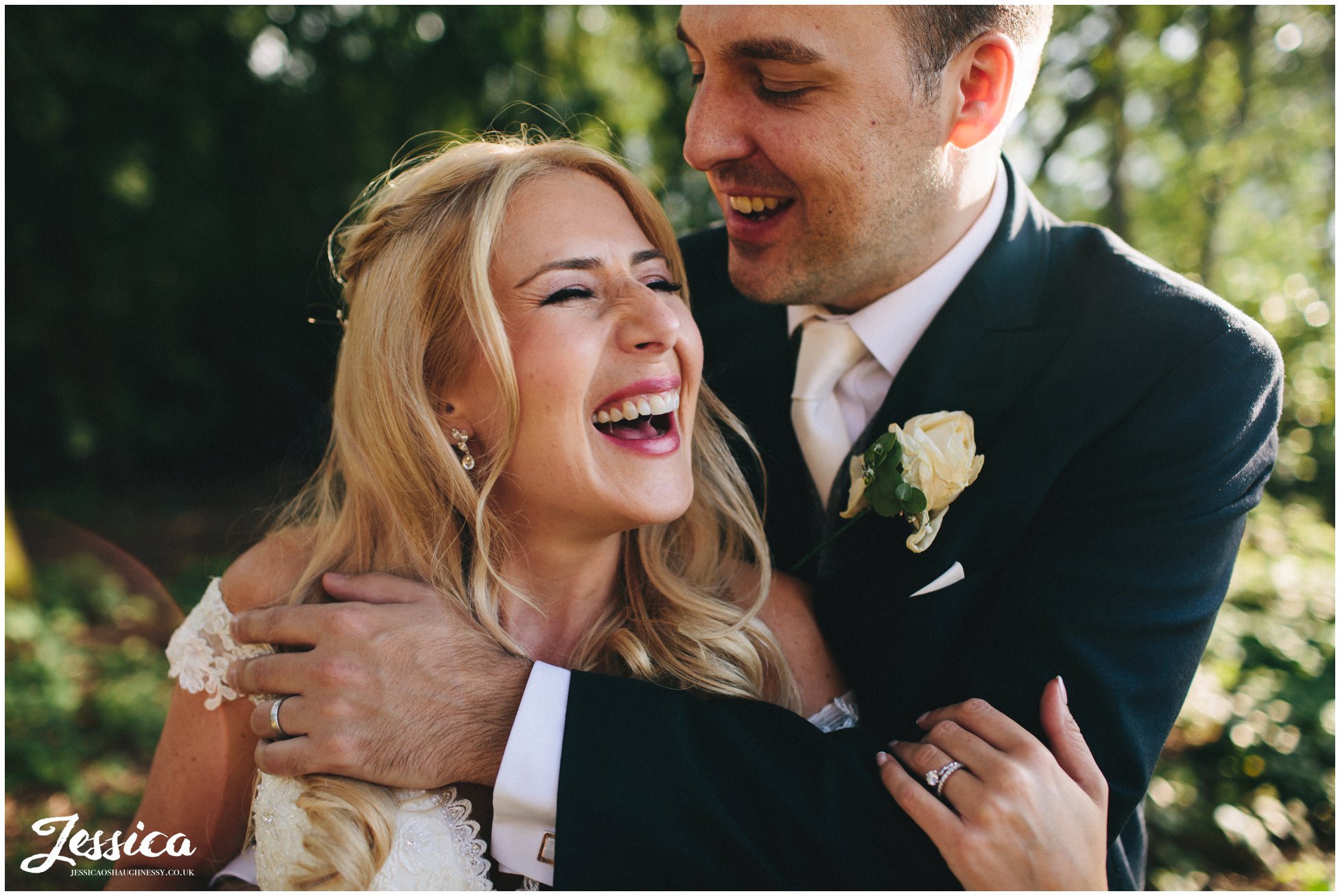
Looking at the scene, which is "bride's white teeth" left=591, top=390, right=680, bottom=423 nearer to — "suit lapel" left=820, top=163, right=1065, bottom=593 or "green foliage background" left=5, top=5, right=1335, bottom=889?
"suit lapel" left=820, top=163, right=1065, bottom=593

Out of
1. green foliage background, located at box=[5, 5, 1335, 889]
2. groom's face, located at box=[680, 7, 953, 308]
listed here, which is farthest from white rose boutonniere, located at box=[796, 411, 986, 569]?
green foliage background, located at box=[5, 5, 1335, 889]

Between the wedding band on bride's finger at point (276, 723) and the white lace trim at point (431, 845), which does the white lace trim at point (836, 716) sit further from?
the wedding band on bride's finger at point (276, 723)

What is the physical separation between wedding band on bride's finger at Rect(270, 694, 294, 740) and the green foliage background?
4.50ft

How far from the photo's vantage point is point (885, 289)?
2570mm

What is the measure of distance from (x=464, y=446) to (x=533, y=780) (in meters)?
0.83

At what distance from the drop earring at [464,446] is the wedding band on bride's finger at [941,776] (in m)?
1.29

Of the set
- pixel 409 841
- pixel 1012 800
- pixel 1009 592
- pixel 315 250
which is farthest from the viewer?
pixel 315 250

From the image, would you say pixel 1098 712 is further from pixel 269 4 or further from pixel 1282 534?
pixel 269 4

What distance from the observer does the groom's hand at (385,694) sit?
1880 millimetres

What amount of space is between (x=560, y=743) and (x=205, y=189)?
903 cm

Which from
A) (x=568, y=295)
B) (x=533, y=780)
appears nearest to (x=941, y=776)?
(x=533, y=780)

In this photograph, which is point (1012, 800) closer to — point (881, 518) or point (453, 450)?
point (881, 518)

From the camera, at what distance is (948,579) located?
7.09 feet

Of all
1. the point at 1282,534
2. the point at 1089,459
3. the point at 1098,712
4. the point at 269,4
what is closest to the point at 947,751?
the point at 1098,712
